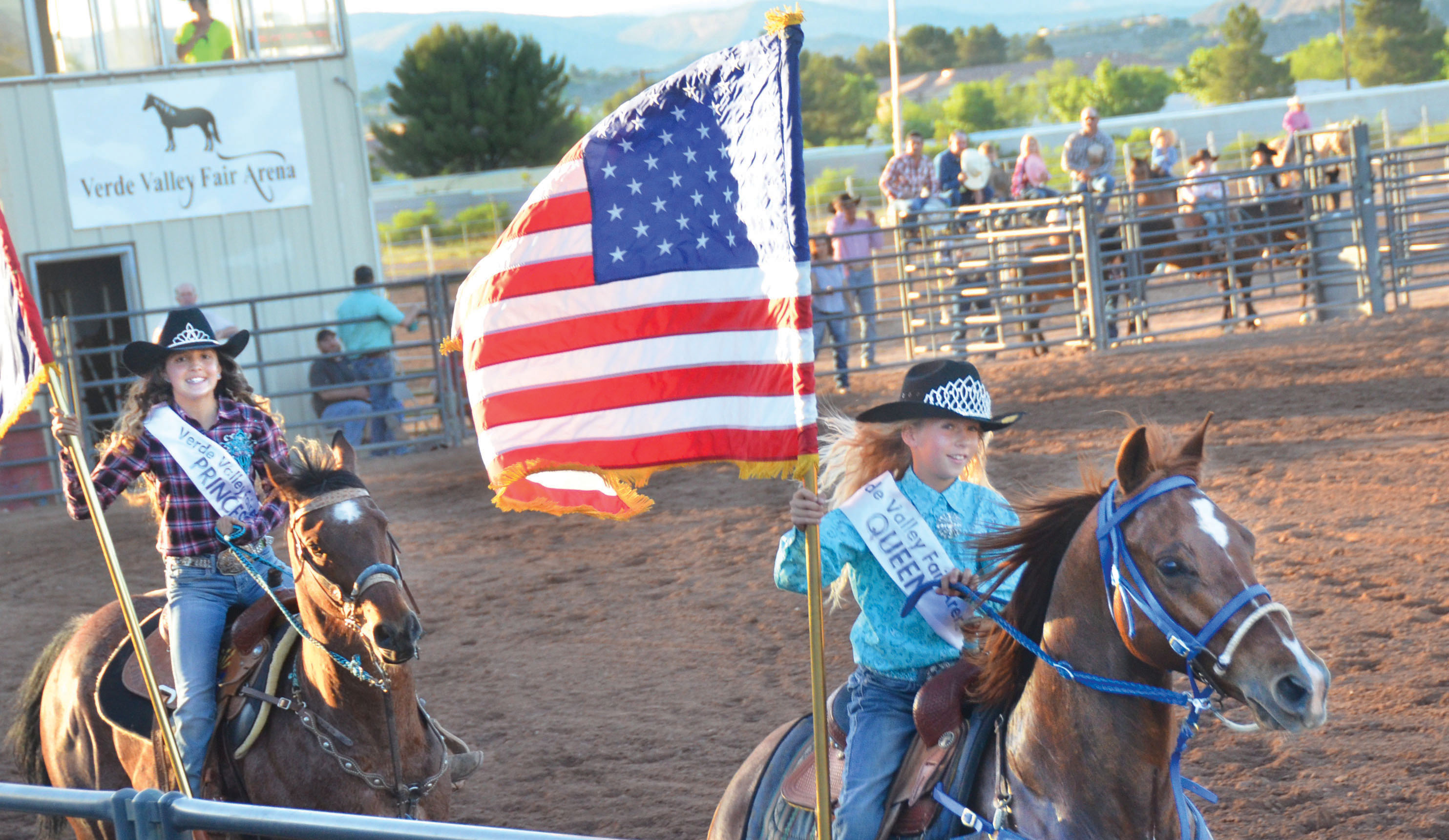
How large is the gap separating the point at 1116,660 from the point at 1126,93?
10466 cm

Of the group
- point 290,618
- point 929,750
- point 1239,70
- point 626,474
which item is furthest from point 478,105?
point 1239,70

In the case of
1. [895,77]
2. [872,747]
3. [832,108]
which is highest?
[832,108]

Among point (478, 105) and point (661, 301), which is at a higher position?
point (478, 105)

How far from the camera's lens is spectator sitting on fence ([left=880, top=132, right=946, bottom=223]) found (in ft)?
56.2

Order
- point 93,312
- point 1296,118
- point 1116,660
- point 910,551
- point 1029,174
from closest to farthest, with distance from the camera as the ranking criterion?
point 1116,660 → point 910,551 → point 93,312 → point 1029,174 → point 1296,118

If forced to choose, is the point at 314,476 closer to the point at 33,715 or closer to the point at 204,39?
the point at 33,715

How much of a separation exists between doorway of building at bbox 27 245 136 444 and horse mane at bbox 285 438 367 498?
8.43 metres

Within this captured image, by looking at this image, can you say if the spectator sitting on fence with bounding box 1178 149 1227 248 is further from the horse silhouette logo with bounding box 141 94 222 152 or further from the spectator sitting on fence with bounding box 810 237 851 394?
the horse silhouette logo with bounding box 141 94 222 152

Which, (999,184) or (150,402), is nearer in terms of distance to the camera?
(150,402)

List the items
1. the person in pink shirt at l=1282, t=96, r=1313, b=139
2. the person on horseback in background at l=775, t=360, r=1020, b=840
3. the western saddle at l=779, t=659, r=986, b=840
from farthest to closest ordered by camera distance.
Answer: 1. the person in pink shirt at l=1282, t=96, r=1313, b=139
2. the person on horseback in background at l=775, t=360, r=1020, b=840
3. the western saddle at l=779, t=659, r=986, b=840

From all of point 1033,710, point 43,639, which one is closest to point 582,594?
point 43,639

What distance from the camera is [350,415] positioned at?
45.9ft

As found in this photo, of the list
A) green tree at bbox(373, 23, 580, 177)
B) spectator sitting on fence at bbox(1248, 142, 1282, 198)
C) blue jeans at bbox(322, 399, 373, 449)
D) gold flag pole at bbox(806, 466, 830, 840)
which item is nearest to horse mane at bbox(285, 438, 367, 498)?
gold flag pole at bbox(806, 466, 830, 840)

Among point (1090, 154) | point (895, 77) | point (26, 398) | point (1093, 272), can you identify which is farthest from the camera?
point (895, 77)
